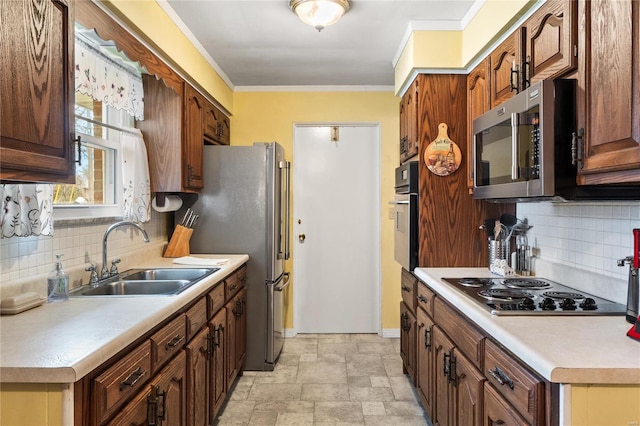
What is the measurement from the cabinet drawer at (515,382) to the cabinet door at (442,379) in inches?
18.5

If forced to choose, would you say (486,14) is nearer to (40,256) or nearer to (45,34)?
(45,34)

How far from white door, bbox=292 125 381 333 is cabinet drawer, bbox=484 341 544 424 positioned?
2.76 m

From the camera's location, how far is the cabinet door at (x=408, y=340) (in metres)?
2.83

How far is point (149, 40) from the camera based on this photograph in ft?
7.38

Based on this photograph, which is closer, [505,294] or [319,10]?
[505,294]

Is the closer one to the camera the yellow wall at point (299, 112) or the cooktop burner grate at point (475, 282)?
the cooktop burner grate at point (475, 282)

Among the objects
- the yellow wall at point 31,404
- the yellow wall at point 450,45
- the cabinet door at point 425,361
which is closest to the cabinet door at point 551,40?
the yellow wall at point 450,45

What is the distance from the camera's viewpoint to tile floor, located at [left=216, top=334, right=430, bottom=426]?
2619 mm

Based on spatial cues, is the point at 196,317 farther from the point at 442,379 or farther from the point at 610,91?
the point at 610,91

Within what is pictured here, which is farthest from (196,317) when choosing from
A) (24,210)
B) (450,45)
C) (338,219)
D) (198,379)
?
(338,219)

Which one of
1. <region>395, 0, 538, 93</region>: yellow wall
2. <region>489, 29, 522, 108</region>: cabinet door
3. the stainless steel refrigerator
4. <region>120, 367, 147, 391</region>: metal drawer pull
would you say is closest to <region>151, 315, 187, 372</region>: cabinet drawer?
<region>120, 367, 147, 391</region>: metal drawer pull

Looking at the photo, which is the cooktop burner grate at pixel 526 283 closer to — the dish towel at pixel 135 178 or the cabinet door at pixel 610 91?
the cabinet door at pixel 610 91

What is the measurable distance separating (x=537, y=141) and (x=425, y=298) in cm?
117

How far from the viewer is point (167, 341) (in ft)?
5.62
